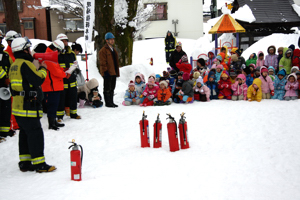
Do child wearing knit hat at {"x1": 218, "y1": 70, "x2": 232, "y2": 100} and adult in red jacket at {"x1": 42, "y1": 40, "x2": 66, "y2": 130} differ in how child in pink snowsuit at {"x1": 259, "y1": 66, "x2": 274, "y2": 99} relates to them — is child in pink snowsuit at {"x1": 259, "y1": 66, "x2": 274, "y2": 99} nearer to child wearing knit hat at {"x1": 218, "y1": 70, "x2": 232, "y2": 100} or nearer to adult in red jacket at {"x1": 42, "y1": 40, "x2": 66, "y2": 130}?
child wearing knit hat at {"x1": 218, "y1": 70, "x2": 232, "y2": 100}

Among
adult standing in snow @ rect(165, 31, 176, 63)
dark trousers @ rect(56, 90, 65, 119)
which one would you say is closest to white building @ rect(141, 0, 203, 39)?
adult standing in snow @ rect(165, 31, 176, 63)

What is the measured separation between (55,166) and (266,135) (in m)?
3.99

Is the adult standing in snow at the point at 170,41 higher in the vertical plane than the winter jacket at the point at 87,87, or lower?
higher

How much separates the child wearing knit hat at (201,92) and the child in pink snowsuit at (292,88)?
2.31m

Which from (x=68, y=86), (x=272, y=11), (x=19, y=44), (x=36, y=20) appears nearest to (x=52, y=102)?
(x=68, y=86)

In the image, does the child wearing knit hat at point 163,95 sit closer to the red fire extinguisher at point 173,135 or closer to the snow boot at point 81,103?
the snow boot at point 81,103

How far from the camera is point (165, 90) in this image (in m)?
8.94

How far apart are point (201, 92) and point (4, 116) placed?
5638 millimetres

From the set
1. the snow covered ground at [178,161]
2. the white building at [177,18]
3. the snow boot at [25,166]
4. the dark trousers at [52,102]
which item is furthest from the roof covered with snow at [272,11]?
the snow boot at [25,166]

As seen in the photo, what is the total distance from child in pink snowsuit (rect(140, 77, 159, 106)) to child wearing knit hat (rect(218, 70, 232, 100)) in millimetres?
2113

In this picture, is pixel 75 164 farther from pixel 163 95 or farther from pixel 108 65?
pixel 163 95

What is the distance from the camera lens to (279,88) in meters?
9.23

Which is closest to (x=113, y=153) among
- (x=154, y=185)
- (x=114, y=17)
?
(x=154, y=185)

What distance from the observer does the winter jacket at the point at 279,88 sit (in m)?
9.10
